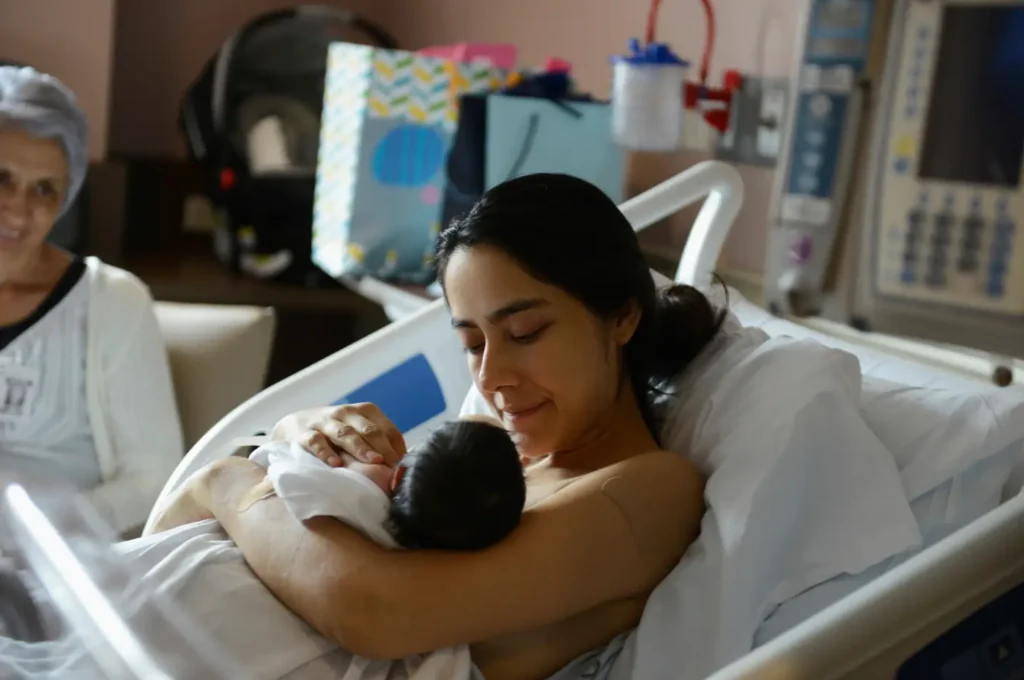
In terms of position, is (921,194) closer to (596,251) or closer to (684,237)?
(596,251)

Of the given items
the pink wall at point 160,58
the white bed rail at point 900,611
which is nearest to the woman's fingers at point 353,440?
the white bed rail at point 900,611

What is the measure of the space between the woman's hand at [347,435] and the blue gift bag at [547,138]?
1.01m

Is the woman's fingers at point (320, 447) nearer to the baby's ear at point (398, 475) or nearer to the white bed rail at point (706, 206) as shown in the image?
the baby's ear at point (398, 475)

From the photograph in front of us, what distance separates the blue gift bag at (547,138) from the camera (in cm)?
217

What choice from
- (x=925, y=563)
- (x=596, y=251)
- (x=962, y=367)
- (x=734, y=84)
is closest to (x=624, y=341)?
(x=596, y=251)

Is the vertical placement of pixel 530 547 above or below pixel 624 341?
below

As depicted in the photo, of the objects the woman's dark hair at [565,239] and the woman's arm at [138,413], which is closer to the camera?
the woman's dark hair at [565,239]

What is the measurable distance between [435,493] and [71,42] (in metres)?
2.15

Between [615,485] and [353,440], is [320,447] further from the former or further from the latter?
[615,485]

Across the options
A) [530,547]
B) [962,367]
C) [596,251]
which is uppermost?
[596,251]

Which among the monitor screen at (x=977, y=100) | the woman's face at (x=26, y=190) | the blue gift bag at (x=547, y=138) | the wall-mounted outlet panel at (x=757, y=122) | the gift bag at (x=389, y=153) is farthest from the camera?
the gift bag at (x=389, y=153)

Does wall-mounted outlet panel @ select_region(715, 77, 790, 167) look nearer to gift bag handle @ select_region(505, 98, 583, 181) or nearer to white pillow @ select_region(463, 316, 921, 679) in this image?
gift bag handle @ select_region(505, 98, 583, 181)

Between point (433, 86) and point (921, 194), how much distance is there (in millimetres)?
1222

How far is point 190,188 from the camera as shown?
3.14 m
